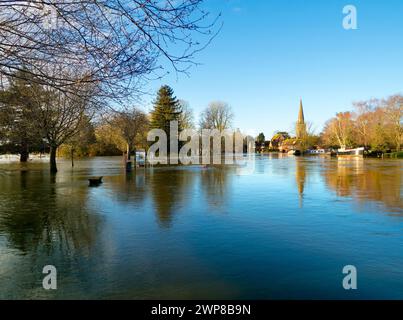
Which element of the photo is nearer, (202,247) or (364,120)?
(202,247)

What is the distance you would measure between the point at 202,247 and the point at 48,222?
4548 millimetres

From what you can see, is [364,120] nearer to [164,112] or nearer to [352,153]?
[352,153]

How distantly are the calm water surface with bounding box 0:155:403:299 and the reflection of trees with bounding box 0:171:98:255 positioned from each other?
29mm

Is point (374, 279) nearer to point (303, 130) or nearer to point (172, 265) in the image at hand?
point (172, 265)

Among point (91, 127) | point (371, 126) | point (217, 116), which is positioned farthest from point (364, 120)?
point (91, 127)

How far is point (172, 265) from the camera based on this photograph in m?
5.50

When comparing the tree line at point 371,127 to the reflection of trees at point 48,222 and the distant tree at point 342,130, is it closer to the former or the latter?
the distant tree at point 342,130

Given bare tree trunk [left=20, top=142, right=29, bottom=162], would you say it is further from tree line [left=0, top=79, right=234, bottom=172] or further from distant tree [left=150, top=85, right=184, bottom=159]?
distant tree [left=150, top=85, right=184, bottom=159]

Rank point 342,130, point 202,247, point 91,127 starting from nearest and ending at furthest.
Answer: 1. point 202,247
2. point 91,127
3. point 342,130

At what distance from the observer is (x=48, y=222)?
8773mm

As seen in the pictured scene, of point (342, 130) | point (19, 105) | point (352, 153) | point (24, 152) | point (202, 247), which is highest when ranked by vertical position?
point (342, 130)

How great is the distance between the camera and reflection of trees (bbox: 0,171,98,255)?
6.76m

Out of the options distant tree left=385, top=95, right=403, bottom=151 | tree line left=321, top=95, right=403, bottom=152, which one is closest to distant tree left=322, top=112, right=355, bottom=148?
tree line left=321, top=95, right=403, bottom=152
